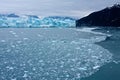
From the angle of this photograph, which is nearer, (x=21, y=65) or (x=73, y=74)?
(x=73, y=74)

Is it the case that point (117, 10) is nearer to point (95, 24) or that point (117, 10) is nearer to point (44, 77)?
point (95, 24)

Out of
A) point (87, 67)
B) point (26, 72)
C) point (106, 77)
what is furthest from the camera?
point (87, 67)

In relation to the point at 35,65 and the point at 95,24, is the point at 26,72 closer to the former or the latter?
the point at 35,65

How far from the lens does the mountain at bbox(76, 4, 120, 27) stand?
7912 centimetres

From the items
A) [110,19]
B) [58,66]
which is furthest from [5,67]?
[110,19]

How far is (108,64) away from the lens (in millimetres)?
18594

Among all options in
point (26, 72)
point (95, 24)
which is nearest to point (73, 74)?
Answer: point (26, 72)

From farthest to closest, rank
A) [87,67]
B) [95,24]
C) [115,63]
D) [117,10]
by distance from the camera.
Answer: [95,24], [117,10], [115,63], [87,67]

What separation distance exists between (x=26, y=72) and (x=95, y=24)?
7672 centimetres

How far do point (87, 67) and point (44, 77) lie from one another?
370 centimetres

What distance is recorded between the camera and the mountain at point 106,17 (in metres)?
79.1

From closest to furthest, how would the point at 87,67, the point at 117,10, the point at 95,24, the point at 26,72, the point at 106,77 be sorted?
the point at 106,77
the point at 26,72
the point at 87,67
the point at 117,10
the point at 95,24

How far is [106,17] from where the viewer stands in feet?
274

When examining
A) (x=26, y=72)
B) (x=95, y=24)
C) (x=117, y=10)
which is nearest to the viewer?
(x=26, y=72)
